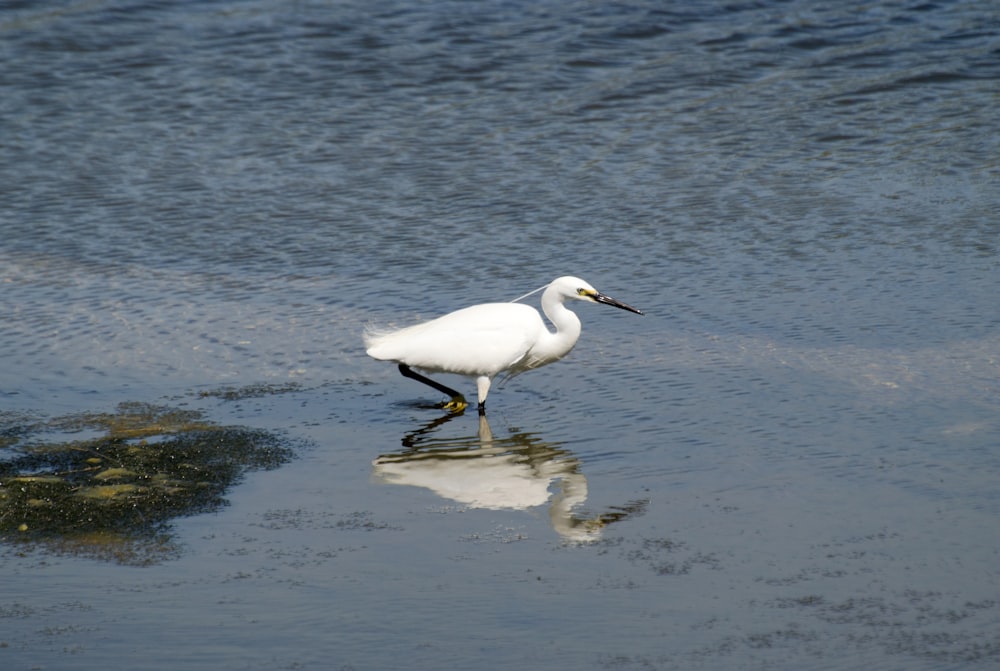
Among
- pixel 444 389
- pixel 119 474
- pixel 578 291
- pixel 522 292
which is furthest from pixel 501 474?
pixel 522 292

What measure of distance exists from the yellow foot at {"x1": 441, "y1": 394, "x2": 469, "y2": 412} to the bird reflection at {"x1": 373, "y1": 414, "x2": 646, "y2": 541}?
348 millimetres

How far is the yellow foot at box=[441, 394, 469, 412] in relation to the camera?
23.5 feet

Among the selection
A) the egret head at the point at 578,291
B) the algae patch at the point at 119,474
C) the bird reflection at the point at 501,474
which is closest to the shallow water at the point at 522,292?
the bird reflection at the point at 501,474

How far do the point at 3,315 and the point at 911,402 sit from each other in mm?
5366

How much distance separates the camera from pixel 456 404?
7.19 meters

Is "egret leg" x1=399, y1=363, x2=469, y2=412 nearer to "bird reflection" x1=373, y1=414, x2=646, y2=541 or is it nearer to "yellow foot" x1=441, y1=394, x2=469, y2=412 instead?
"yellow foot" x1=441, y1=394, x2=469, y2=412

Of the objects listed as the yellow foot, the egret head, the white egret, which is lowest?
the yellow foot

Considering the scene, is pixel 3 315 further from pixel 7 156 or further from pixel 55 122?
pixel 55 122

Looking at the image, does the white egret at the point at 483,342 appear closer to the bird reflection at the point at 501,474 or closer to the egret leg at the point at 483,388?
the egret leg at the point at 483,388

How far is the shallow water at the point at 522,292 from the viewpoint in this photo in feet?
15.1

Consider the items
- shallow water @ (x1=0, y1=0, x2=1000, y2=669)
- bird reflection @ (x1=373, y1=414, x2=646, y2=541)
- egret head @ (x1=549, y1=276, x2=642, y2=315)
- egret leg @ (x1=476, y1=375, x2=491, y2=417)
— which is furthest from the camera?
egret head @ (x1=549, y1=276, x2=642, y2=315)

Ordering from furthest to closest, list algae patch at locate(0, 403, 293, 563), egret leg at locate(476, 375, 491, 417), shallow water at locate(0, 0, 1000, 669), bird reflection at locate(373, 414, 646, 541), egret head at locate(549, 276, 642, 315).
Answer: egret head at locate(549, 276, 642, 315) < egret leg at locate(476, 375, 491, 417) < bird reflection at locate(373, 414, 646, 541) < algae patch at locate(0, 403, 293, 563) < shallow water at locate(0, 0, 1000, 669)

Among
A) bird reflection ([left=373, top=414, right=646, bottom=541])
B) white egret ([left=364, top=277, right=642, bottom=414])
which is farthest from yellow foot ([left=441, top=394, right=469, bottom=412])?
bird reflection ([left=373, top=414, right=646, bottom=541])

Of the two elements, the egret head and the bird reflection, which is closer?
the bird reflection
